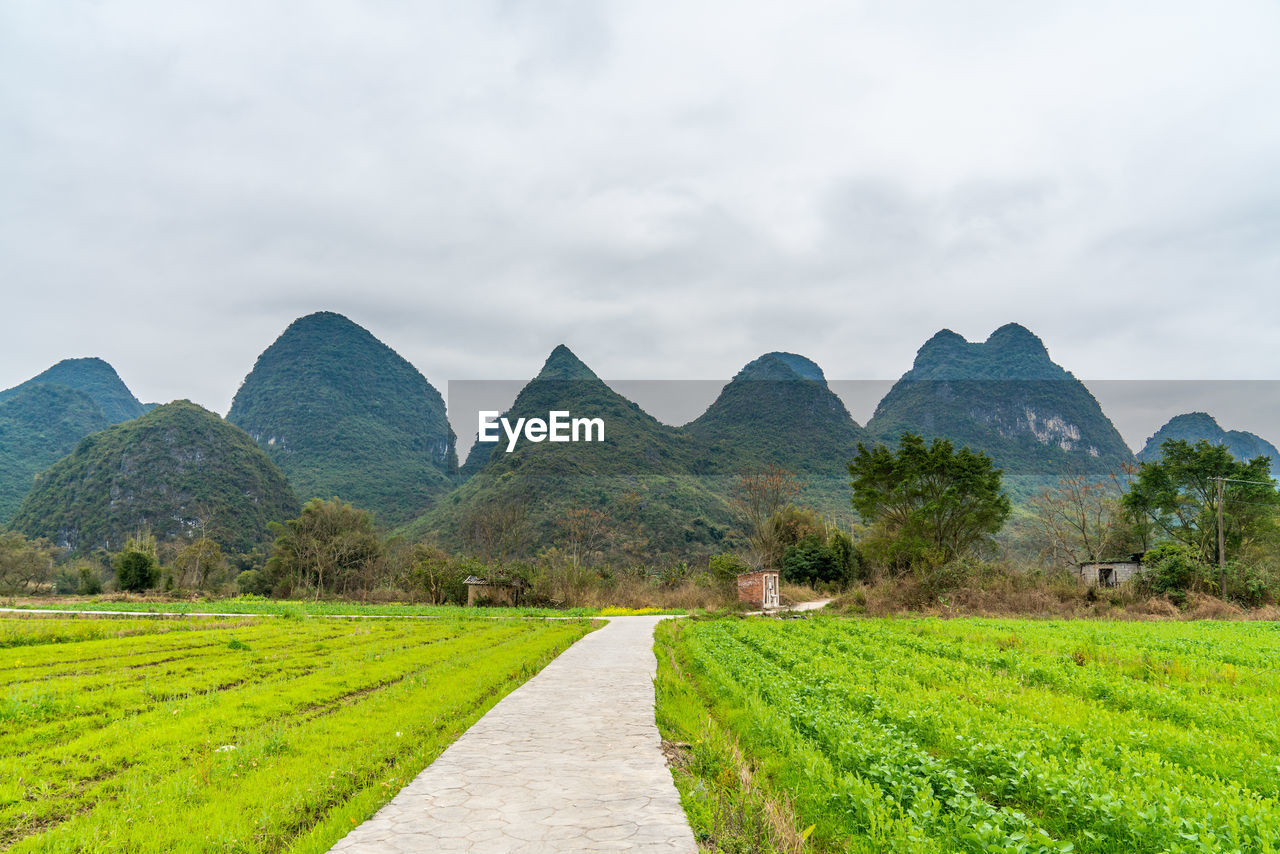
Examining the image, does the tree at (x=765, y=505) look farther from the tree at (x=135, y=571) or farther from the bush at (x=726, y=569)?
the tree at (x=135, y=571)

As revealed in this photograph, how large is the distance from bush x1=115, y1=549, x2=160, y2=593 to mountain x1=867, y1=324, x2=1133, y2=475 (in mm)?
114849

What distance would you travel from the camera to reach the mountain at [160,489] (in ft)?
295

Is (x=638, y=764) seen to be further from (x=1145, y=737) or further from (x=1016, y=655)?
(x=1016, y=655)

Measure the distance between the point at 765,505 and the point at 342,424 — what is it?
133 m

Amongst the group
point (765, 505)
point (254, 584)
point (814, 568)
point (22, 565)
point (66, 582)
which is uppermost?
point (765, 505)

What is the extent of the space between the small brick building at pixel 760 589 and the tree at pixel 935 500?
7876 millimetres

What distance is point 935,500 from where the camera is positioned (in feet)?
144

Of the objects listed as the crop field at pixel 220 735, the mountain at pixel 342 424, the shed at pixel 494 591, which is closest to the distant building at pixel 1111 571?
the shed at pixel 494 591

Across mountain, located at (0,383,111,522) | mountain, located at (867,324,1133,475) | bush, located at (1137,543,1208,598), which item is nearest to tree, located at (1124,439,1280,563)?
bush, located at (1137,543,1208,598)

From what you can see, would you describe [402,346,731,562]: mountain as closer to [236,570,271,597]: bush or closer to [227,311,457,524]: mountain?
[236,570,271,597]: bush

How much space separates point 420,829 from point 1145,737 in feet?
23.1

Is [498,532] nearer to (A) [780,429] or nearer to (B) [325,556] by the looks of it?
(B) [325,556]

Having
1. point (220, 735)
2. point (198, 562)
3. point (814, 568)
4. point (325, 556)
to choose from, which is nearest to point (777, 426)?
point (814, 568)

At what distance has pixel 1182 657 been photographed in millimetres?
14719
